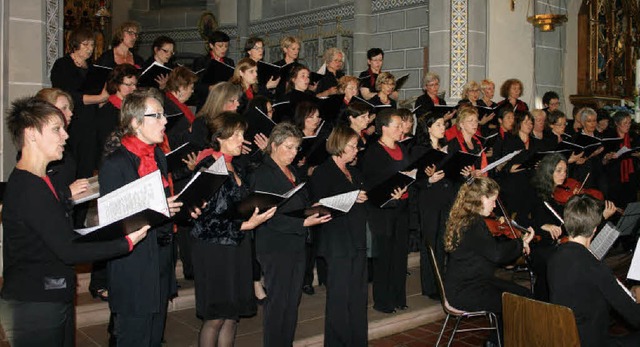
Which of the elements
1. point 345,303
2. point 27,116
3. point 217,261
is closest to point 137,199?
point 27,116

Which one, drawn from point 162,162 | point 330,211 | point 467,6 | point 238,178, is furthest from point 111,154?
point 467,6

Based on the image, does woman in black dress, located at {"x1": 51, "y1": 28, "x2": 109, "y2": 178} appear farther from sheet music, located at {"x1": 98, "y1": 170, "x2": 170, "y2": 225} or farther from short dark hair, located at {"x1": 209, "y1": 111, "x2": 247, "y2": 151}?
sheet music, located at {"x1": 98, "y1": 170, "x2": 170, "y2": 225}

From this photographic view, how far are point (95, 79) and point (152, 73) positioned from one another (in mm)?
437

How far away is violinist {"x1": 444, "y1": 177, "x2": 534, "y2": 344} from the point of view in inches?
163

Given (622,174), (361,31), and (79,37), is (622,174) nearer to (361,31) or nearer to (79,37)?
(361,31)

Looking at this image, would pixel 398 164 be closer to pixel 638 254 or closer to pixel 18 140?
pixel 638 254

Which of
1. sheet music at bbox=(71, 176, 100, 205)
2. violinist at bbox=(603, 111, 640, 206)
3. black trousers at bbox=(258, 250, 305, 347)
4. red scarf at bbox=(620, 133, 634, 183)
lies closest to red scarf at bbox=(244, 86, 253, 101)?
black trousers at bbox=(258, 250, 305, 347)

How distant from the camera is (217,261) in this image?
3.48 meters

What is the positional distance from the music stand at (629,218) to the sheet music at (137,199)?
13.0 feet

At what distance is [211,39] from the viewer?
6551 millimetres

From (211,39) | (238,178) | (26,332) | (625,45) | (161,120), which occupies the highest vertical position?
(625,45)

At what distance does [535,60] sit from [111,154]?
7662mm

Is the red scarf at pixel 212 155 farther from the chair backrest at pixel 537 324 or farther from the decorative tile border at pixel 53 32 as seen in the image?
the decorative tile border at pixel 53 32

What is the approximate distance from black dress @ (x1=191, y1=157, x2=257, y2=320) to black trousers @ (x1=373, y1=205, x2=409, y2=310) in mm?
1838
